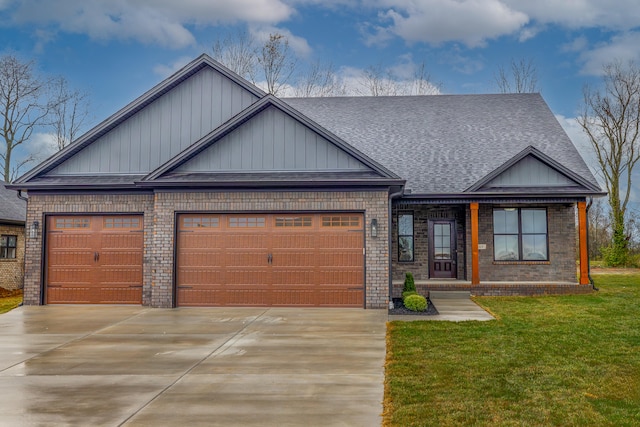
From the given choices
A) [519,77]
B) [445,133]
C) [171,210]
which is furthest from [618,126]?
[171,210]

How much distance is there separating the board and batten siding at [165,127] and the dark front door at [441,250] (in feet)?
24.0

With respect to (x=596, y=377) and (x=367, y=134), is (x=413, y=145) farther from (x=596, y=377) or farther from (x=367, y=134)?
(x=596, y=377)

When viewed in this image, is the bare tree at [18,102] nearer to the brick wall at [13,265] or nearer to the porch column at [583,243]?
the brick wall at [13,265]

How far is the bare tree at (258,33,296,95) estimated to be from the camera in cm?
3506

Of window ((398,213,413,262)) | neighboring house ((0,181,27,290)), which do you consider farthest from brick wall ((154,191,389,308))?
neighboring house ((0,181,27,290))

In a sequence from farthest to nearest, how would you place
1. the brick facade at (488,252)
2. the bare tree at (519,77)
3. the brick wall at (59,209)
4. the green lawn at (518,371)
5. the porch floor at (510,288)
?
1. the bare tree at (519,77)
2. the brick facade at (488,252)
3. the porch floor at (510,288)
4. the brick wall at (59,209)
5. the green lawn at (518,371)

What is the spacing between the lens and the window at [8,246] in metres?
Answer: 22.5

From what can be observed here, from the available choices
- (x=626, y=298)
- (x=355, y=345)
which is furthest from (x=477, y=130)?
(x=355, y=345)

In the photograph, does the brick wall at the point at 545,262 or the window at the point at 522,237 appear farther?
the window at the point at 522,237

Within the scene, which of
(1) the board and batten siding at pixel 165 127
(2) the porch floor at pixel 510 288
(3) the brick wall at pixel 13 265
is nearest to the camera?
(1) the board and batten siding at pixel 165 127

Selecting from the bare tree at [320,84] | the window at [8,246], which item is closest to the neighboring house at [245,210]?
the window at [8,246]

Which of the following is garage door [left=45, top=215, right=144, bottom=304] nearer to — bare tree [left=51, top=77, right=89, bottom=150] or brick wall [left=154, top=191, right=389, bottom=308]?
brick wall [left=154, top=191, right=389, bottom=308]

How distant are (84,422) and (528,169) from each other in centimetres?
1485

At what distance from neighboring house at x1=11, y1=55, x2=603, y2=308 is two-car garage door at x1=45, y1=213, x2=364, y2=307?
0.03 m
